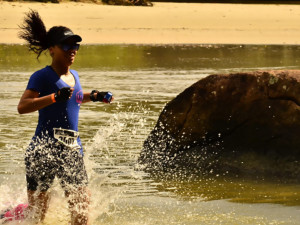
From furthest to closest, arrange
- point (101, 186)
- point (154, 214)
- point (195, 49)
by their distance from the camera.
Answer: point (195, 49) < point (101, 186) < point (154, 214)

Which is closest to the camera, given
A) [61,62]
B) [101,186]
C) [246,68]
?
[61,62]

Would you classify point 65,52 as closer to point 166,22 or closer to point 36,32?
point 36,32

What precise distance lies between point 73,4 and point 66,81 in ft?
114

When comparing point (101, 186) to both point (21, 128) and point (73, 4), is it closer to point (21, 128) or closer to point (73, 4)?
point (21, 128)

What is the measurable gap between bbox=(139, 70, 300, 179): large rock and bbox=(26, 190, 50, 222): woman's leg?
7.90 ft

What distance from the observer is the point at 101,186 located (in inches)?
294

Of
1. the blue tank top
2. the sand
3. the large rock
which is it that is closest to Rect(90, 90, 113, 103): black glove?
the blue tank top

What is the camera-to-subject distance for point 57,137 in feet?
18.2

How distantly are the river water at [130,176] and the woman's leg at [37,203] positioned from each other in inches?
19.2

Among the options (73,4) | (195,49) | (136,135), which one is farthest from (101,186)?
(73,4)

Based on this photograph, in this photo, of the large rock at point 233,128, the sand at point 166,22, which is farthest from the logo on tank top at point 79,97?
the sand at point 166,22

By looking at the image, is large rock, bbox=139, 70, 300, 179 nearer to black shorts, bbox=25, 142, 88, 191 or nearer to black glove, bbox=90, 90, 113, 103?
black glove, bbox=90, 90, 113, 103

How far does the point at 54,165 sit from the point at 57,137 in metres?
0.20

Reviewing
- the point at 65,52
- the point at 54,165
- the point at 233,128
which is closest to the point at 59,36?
the point at 65,52
